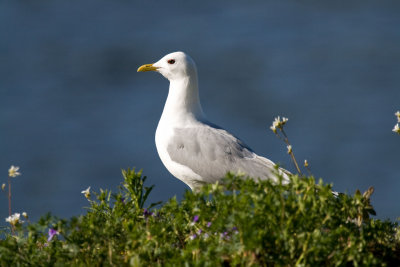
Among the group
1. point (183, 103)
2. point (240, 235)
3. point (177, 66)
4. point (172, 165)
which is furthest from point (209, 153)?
point (240, 235)

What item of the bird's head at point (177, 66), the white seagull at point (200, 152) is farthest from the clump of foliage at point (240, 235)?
the bird's head at point (177, 66)

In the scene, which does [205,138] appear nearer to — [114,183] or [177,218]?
[177,218]

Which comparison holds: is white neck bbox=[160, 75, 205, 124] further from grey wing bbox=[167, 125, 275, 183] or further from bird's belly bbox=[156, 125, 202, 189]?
grey wing bbox=[167, 125, 275, 183]

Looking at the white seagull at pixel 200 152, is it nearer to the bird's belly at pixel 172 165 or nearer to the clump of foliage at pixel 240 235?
the bird's belly at pixel 172 165

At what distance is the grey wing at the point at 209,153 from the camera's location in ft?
24.3

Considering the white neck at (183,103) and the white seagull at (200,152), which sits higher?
the white neck at (183,103)

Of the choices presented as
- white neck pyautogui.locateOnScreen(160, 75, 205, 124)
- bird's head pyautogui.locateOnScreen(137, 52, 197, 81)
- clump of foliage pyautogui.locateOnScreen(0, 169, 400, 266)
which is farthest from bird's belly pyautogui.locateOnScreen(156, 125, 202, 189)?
clump of foliage pyautogui.locateOnScreen(0, 169, 400, 266)

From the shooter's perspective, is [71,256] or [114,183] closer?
[71,256]

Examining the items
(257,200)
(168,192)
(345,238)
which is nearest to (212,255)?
(257,200)

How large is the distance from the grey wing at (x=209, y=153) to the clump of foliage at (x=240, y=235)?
7.98 ft

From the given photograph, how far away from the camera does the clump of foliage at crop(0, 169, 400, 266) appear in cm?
414

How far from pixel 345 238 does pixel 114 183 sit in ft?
37.8

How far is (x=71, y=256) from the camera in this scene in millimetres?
4496

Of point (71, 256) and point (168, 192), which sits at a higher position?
point (168, 192)
